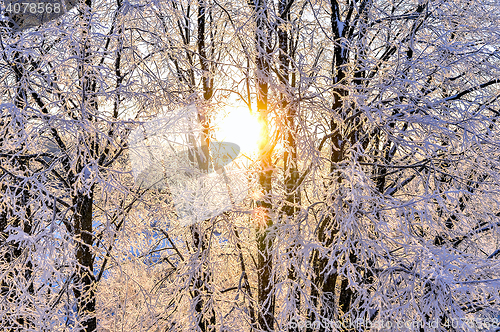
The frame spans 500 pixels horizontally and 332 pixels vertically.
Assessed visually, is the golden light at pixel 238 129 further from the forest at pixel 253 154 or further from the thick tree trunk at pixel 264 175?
the thick tree trunk at pixel 264 175

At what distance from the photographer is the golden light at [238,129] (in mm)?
5391

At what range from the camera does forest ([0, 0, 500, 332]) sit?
13.2 ft

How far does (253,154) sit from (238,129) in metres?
0.51

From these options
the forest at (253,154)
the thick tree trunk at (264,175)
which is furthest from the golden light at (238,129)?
the thick tree trunk at (264,175)

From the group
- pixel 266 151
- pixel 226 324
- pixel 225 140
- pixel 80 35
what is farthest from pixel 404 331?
pixel 80 35

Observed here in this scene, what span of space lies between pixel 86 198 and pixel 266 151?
10.7ft

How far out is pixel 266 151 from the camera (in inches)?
198

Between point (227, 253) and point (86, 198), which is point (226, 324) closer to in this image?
point (227, 253)

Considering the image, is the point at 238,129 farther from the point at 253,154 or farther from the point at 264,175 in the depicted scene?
the point at 264,175

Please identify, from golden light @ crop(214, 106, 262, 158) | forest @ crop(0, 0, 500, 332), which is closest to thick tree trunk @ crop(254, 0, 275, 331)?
forest @ crop(0, 0, 500, 332)

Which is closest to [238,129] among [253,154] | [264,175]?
[253,154]

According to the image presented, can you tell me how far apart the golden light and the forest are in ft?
0.09

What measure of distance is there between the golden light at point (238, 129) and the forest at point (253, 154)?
1.1 inches

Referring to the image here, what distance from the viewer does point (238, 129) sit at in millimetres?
5547
